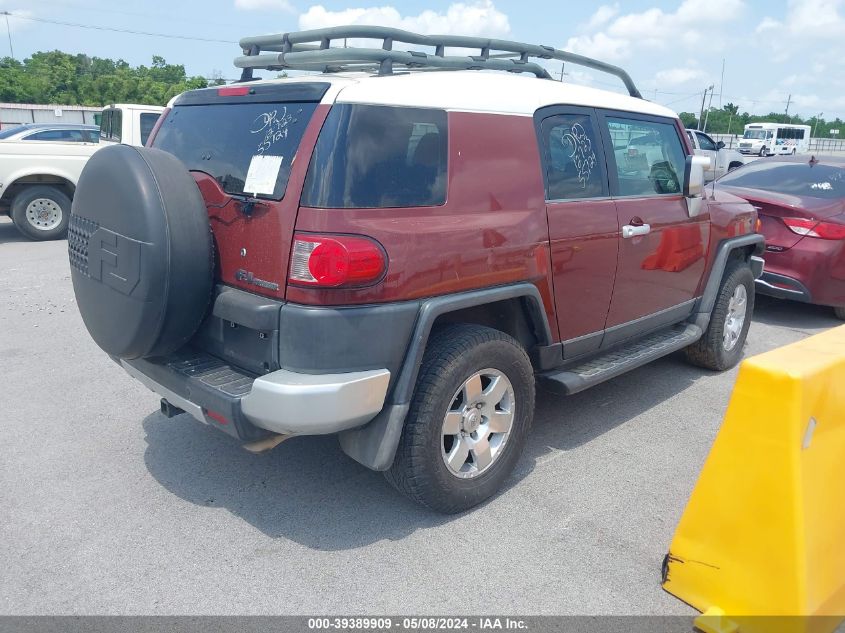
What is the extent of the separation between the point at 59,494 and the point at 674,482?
3.21m

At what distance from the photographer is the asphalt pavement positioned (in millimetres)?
2742

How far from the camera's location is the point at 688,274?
15.4ft

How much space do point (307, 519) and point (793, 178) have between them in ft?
21.7

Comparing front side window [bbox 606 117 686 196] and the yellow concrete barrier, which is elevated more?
front side window [bbox 606 117 686 196]

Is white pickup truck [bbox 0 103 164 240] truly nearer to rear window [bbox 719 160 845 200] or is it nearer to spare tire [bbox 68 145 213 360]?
spare tire [bbox 68 145 213 360]

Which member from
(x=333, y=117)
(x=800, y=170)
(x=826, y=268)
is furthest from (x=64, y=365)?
(x=800, y=170)

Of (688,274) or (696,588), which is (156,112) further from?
(696,588)

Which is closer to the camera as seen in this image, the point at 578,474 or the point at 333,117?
the point at 333,117

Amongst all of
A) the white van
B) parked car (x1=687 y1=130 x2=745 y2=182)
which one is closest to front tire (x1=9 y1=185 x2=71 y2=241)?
parked car (x1=687 y1=130 x2=745 y2=182)

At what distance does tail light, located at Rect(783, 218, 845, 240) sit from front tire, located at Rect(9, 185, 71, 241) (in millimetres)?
9739

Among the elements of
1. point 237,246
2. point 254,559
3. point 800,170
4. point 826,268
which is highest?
point 800,170

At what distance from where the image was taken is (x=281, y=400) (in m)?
2.65

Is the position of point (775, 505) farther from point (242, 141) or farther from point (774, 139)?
point (774, 139)

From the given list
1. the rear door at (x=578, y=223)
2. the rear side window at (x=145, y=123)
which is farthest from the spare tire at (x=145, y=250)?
the rear side window at (x=145, y=123)
